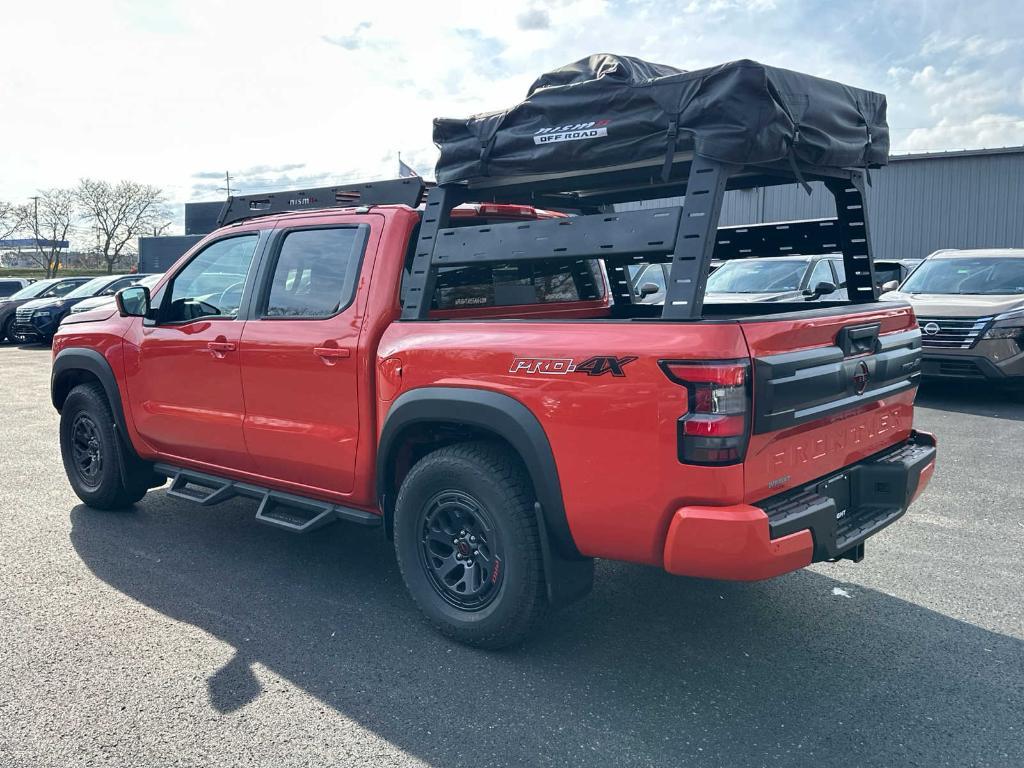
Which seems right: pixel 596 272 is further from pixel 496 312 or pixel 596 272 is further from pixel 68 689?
pixel 68 689

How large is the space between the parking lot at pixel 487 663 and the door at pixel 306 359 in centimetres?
70

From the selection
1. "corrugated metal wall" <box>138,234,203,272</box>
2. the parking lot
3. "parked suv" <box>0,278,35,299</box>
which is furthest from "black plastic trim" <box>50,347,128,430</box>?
"corrugated metal wall" <box>138,234,203,272</box>

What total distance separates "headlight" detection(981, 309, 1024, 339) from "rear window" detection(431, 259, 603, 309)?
20.1ft

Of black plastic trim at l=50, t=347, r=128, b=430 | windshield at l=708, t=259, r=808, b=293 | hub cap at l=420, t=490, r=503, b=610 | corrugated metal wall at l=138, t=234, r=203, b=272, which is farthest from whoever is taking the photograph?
corrugated metal wall at l=138, t=234, r=203, b=272

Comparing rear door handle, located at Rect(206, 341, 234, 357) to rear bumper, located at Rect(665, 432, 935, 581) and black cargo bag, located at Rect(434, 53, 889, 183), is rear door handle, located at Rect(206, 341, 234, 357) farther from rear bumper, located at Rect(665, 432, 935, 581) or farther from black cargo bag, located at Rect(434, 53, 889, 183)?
rear bumper, located at Rect(665, 432, 935, 581)

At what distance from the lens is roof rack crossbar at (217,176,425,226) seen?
425 centimetres

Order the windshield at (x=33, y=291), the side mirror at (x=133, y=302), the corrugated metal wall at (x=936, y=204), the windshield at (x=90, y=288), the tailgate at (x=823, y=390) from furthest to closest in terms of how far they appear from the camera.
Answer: the corrugated metal wall at (x=936, y=204), the windshield at (x=33, y=291), the windshield at (x=90, y=288), the side mirror at (x=133, y=302), the tailgate at (x=823, y=390)

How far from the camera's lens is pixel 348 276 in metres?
4.14

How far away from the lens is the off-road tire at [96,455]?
5.55m

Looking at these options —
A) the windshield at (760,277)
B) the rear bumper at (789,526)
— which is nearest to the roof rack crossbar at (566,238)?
the rear bumper at (789,526)

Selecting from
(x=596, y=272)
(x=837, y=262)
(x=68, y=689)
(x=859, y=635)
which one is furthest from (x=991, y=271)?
(x=68, y=689)

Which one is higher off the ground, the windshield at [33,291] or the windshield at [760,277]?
the windshield at [33,291]

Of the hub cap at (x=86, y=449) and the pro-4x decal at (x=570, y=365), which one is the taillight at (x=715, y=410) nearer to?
the pro-4x decal at (x=570, y=365)

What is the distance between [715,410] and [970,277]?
9.16 metres
